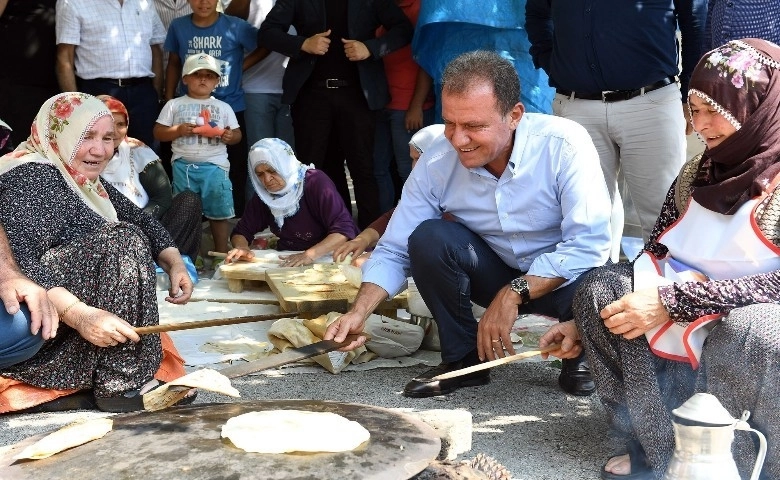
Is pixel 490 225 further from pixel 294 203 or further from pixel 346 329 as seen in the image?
pixel 294 203

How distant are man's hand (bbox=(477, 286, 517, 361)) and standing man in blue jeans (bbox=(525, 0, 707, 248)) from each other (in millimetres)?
1597

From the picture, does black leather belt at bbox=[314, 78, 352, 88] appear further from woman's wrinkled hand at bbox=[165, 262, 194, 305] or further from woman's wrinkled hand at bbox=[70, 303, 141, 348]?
woman's wrinkled hand at bbox=[70, 303, 141, 348]

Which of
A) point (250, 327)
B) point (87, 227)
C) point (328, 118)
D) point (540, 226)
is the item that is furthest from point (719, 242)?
point (328, 118)

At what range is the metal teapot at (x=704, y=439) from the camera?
83.9 inches

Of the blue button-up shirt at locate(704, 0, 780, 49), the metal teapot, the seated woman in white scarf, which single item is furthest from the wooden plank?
the metal teapot

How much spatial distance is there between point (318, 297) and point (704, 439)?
9.60 ft

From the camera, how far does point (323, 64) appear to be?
668cm

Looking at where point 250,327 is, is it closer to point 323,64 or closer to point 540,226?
point 540,226

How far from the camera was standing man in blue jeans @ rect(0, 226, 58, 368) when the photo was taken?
340cm

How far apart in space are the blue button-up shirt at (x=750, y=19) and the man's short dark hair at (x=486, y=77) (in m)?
1.20

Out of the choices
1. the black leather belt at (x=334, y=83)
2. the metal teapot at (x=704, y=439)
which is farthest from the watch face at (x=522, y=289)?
the black leather belt at (x=334, y=83)

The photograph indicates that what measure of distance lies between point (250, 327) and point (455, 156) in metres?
1.68

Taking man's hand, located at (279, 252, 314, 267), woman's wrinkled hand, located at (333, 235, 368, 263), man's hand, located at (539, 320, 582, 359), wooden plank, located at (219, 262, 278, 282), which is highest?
man's hand, located at (539, 320, 582, 359)

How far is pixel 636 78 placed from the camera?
16.1ft
